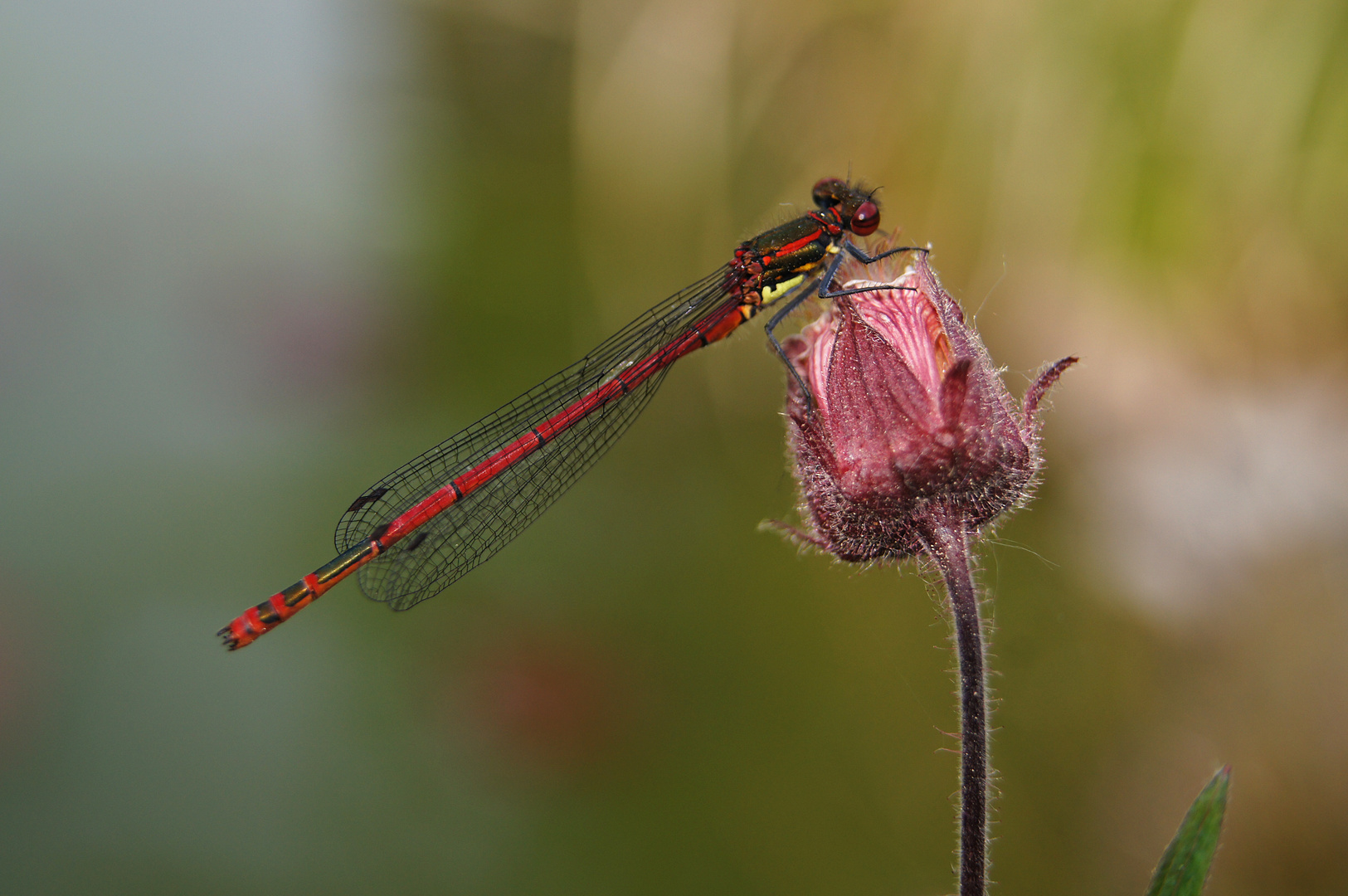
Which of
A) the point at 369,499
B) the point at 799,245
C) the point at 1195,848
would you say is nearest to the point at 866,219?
the point at 799,245

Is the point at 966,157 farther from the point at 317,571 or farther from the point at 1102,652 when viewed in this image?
the point at 317,571

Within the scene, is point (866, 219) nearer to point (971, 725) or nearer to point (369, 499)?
point (971, 725)

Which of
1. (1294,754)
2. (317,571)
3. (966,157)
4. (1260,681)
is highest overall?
(966,157)

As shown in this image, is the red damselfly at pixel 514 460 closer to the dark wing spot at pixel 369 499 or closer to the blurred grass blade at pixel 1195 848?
the dark wing spot at pixel 369 499

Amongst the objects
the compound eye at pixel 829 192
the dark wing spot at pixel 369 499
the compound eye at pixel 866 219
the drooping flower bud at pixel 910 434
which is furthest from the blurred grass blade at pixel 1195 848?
the dark wing spot at pixel 369 499

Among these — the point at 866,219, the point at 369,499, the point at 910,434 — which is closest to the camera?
the point at 910,434

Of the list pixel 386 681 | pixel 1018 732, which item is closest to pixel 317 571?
pixel 386 681
